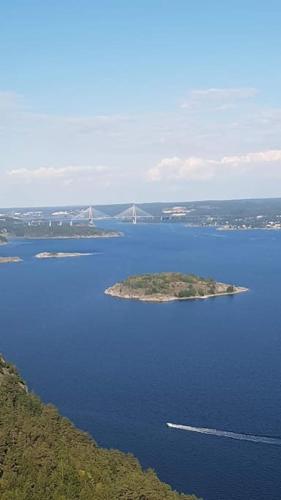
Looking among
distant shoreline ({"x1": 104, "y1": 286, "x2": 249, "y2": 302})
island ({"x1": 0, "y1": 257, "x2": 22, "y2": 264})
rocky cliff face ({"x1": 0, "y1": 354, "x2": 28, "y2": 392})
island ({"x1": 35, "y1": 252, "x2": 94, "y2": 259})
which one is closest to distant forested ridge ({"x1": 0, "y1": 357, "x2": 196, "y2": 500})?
rocky cliff face ({"x1": 0, "y1": 354, "x2": 28, "y2": 392})

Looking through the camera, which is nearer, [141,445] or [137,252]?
[141,445]

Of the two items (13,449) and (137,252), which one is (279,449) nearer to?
(13,449)

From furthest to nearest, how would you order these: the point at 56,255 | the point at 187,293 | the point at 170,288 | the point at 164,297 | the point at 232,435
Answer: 1. the point at 56,255
2. the point at 170,288
3. the point at 164,297
4. the point at 187,293
5. the point at 232,435

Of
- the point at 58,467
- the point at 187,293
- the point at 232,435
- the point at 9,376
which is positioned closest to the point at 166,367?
the point at 232,435

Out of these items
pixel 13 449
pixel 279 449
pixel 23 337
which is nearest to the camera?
pixel 13 449

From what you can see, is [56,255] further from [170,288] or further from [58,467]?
[58,467]

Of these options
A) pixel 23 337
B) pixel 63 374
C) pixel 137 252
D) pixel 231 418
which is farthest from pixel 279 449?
pixel 137 252
